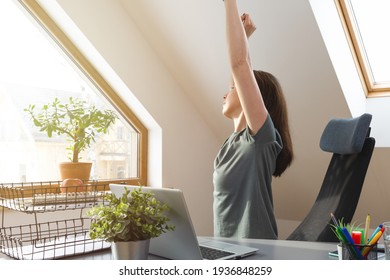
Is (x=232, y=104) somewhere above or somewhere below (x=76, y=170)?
above

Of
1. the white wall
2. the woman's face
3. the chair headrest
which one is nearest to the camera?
the woman's face

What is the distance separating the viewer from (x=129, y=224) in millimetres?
1067

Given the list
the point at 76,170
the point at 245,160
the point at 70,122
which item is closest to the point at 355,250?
the point at 245,160

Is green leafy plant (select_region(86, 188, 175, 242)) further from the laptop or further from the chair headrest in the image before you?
the chair headrest

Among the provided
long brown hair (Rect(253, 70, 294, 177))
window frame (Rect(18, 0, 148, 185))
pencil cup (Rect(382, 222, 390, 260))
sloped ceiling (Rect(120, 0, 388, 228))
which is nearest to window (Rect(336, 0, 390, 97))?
sloped ceiling (Rect(120, 0, 388, 228))

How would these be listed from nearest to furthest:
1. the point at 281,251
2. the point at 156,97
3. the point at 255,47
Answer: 1. the point at 281,251
2. the point at 255,47
3. the point at 156,97

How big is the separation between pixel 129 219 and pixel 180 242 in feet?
0.57

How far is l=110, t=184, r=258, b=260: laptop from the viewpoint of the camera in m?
1.11

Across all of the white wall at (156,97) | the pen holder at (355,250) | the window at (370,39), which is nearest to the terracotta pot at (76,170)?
the white wall at (156,97)

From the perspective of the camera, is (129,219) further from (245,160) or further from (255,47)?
(255,47)

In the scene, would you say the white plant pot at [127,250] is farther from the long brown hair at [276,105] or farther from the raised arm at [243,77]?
the long brown hair at [276,105]

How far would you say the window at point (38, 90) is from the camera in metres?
2.41

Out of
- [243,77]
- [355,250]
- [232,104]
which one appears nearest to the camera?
[355,250]

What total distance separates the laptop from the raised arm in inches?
18.6
